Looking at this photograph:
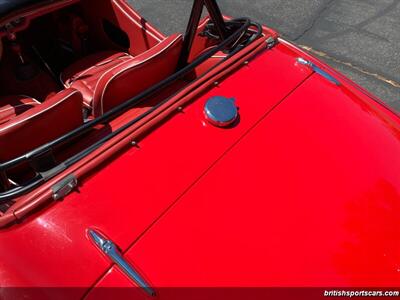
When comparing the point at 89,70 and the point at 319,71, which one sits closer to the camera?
the point at 319,71

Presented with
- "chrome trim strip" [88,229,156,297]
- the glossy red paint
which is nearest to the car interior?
the glossy red paint

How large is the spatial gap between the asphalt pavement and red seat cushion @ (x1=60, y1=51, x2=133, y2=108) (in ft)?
5.95

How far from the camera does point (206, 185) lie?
1707mm

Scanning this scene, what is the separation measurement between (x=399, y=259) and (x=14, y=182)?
76.6 inches

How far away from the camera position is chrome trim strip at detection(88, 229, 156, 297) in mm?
1400

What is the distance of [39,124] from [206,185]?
89 centimetres

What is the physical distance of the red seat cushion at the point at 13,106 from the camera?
265cm

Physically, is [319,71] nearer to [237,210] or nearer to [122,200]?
[237,210]

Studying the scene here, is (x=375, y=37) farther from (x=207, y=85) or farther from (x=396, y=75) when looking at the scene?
(x=207, y=85)

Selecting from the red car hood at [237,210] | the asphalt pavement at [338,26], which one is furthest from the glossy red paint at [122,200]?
the asphalt pavement at [338,26]
